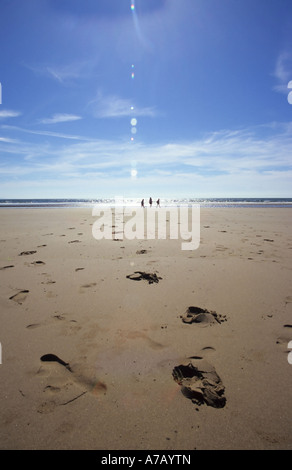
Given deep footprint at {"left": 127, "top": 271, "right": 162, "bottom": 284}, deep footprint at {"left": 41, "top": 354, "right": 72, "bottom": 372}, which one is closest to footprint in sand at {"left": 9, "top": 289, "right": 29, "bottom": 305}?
deep footprint at {"left": 41, "top": 354, "right": 72, "bottom": 372}

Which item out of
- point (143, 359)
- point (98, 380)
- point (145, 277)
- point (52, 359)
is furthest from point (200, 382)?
point (145, 277)

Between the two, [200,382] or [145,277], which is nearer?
[200,382]

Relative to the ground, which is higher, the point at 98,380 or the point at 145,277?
the point at 145,277

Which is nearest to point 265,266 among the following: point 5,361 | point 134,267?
point 134,267

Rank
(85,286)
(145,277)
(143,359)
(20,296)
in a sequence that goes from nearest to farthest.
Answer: (143,359)
(20,296)
(85,286)
(145,277)

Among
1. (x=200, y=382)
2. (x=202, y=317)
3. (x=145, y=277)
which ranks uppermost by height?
(x=145, y=277)

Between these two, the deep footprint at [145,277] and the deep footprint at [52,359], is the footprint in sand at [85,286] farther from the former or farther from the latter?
the deep footprint at [52,359]

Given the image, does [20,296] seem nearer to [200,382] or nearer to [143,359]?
[143,359]

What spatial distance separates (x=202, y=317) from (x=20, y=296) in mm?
3158

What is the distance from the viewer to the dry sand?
184 cm

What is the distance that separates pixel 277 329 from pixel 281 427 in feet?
4.74

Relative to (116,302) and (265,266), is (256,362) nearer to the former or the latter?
(116,302)

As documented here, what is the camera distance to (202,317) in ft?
11.2

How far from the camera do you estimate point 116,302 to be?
3.92 metres
